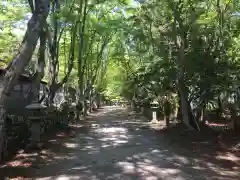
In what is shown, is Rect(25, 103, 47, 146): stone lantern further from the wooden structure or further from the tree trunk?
the wooden structure

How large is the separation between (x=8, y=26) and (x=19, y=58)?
12.4m

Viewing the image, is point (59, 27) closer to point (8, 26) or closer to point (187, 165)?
point (8, 26)

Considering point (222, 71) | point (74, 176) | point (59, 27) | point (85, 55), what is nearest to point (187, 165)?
point (74, 176)

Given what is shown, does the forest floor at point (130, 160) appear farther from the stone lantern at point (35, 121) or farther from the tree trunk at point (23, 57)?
the tree trunk at point (23, 57)

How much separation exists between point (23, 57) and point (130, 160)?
4565 mm

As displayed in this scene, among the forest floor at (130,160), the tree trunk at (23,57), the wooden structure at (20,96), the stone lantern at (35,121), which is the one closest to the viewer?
the tree trunk at (23,57)

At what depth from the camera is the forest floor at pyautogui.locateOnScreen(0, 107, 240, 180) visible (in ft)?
25.0

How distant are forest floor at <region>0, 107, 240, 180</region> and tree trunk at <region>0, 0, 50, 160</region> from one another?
2.03m

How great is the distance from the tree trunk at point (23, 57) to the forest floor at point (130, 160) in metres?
2.03

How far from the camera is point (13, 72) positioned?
264 inches

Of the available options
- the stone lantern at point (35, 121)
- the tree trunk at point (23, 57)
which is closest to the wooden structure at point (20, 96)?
the stone lantern at point (35, 121)

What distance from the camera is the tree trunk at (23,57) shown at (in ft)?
21.7

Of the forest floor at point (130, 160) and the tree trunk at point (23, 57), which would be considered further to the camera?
the forest floor at point (130, 160)

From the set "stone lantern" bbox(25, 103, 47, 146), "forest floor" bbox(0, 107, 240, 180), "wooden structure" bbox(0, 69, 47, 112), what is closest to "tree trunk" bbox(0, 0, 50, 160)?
"forest floor" bbox(0, 107, 240, 180)
